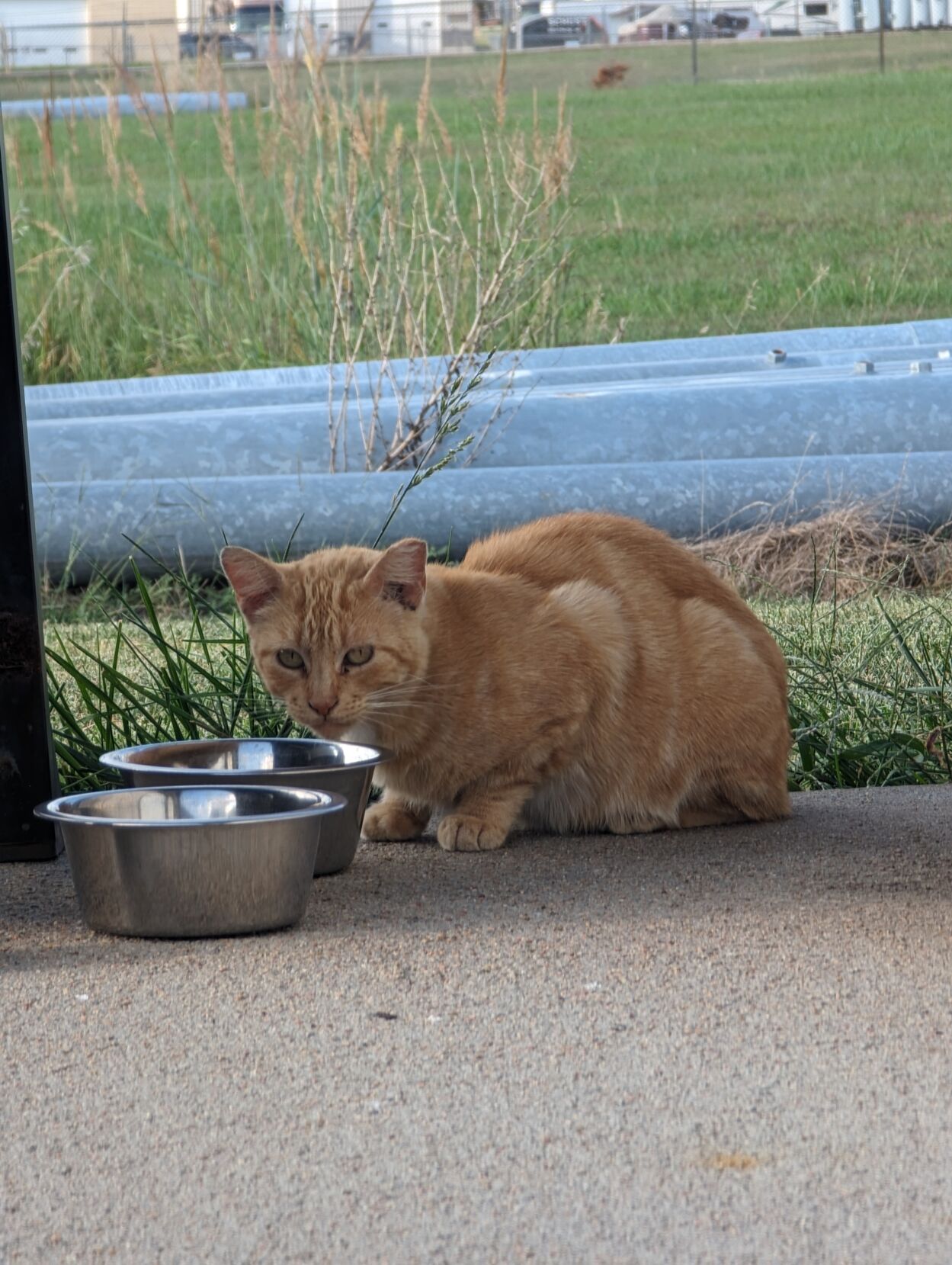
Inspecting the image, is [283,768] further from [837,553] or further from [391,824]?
[837,553]

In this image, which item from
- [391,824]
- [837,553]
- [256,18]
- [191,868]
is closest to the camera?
[191,868]

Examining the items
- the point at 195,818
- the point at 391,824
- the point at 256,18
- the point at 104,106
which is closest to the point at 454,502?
the point at 391,824

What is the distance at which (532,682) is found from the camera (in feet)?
9.71

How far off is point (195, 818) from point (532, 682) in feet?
2.28

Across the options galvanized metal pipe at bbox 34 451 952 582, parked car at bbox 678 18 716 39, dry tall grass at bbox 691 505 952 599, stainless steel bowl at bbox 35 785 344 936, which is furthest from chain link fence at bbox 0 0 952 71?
stainless steel bowl at bbox 35 785 344 936

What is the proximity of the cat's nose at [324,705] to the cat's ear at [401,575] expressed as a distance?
0.66 ft

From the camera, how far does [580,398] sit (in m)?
5.98

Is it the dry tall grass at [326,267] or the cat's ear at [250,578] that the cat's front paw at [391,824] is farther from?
the dry tall grass at [326,267]

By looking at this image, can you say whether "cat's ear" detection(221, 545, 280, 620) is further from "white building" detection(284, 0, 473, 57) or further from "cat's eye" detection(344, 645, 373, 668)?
"white building" detection(284, 0, 473, 57)

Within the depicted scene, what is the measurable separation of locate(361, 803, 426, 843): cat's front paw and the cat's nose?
1.03 ft

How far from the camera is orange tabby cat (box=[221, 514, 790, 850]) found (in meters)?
2.87

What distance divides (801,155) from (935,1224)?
11.7m

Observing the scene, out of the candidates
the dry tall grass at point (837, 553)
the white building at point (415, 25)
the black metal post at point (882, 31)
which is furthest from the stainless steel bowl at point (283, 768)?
the black metal post at point (882, 31)

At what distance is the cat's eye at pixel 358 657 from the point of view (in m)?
2.85
